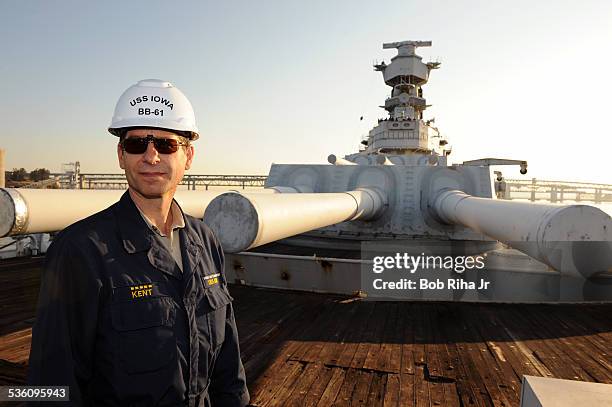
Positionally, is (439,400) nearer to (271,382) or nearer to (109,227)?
(271,382)

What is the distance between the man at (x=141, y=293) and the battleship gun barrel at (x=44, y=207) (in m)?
1.41

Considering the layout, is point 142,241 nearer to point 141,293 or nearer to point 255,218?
point 141,293

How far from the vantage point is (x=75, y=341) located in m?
1.42

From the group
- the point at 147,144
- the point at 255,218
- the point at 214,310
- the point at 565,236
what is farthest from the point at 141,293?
the point at 565,236

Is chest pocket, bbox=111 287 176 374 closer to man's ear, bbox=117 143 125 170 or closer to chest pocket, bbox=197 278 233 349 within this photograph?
chest pocket, bbox=197 278 233 349

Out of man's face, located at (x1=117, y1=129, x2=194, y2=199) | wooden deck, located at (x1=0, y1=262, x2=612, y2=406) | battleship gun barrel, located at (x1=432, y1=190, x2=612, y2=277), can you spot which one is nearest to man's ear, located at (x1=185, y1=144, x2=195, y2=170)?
man's face, located at (x1=117, y1=129, x2=194, y2=199)

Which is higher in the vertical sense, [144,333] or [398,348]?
[144,333]

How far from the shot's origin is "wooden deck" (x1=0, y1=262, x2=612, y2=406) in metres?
3.44

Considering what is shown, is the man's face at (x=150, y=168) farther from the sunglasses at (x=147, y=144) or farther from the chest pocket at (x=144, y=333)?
the chest pocket at (x=144, y=333)

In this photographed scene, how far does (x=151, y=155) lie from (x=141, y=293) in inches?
21.5

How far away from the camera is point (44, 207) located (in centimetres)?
284

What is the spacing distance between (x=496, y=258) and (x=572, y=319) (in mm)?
3594

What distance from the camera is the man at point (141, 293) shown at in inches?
55.2

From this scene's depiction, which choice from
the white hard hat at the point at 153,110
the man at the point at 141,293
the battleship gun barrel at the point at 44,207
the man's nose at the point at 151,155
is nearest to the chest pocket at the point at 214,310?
the man at the point at 141,293
